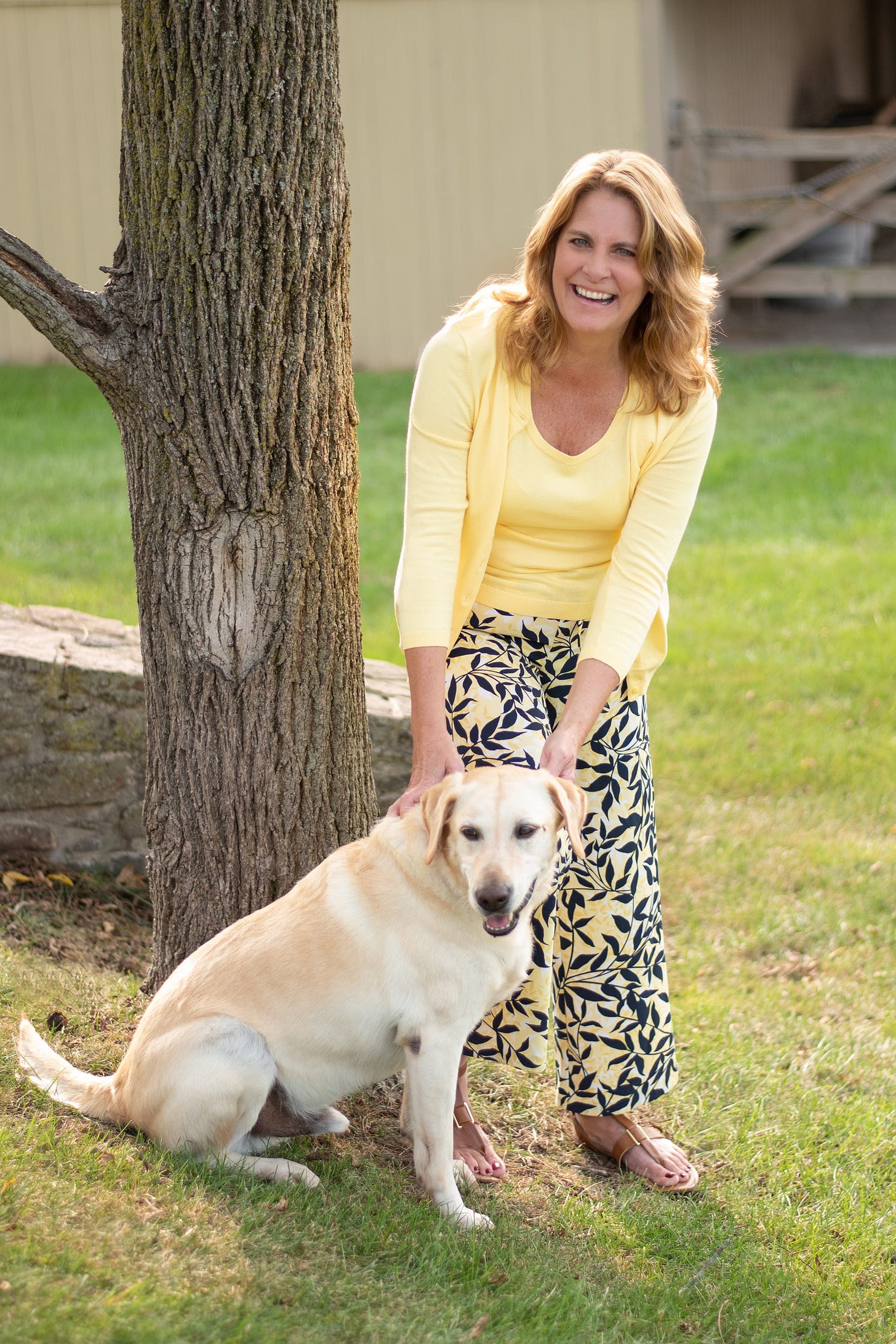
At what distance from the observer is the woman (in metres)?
2.85

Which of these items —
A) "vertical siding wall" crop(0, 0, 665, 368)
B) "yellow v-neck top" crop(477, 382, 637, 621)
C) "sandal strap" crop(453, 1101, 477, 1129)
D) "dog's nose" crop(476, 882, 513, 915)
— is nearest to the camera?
"dog's nose" crop(476, 882, 513, 915)

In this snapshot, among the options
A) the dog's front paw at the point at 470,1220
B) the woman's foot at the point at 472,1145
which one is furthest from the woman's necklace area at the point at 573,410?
the dog's front paw at the point at 470,1220

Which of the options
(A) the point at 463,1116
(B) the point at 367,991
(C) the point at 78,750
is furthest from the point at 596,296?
(C) the point at 78,750

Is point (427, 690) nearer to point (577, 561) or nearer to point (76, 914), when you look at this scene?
point (577, 561)

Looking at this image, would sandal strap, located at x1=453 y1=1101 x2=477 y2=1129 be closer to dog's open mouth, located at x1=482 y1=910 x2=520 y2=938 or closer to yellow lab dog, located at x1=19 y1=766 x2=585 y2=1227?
Result: yellow lab dog, located at x1=19 y1=766 x2=585 y2=1227

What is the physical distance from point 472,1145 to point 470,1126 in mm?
45

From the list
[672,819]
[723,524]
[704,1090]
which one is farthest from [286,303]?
[723,524]

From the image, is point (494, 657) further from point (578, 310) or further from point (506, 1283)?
point (506, 1283)

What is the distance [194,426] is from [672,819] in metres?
3.02

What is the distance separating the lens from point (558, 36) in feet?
35.7

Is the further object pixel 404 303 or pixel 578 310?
pixel 404 303

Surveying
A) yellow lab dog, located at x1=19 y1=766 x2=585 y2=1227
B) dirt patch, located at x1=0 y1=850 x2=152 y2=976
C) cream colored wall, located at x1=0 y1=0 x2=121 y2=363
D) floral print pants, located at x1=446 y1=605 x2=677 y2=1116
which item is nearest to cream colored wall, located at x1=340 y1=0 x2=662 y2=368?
cream colored wall, located at x1=0 y1=0 x2=121 y2=363

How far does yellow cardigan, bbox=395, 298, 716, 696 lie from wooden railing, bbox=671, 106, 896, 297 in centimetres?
869

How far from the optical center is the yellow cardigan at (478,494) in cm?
288
